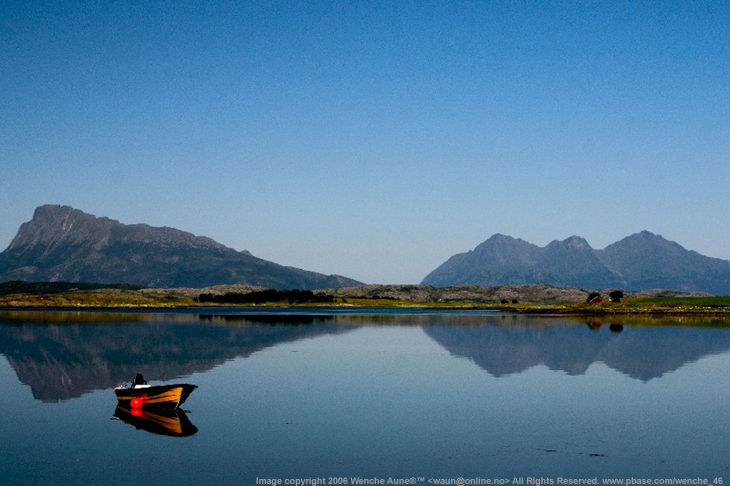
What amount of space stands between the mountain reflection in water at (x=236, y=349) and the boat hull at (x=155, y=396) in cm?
832

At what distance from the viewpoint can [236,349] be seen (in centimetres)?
8644

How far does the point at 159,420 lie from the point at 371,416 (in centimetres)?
1300

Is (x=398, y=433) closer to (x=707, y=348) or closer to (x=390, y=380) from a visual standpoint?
(x=390, y=380)

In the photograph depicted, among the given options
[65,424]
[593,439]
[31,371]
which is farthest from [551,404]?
[31,371]

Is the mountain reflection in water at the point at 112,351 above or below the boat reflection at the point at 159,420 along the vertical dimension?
above

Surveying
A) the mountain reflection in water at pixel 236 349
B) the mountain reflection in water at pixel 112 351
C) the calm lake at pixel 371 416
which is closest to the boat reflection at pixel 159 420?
the calm lake at pixel 371 416

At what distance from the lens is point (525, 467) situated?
3061 centimetres

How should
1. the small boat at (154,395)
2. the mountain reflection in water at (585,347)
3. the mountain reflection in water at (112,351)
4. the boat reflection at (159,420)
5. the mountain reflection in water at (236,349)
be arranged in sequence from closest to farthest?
the boat reflection at (159,420) → the small boat at (154,395) → the mountain reflection in water at (112,351) → the mountain reflection in water at (236,349) → the mountain reflection in water at (585,347)

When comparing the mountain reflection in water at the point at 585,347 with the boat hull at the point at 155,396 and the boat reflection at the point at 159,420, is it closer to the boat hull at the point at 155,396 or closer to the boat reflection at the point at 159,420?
the boat hull at the point at 155,396

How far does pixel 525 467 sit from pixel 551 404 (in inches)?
674

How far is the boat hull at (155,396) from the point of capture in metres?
43.1

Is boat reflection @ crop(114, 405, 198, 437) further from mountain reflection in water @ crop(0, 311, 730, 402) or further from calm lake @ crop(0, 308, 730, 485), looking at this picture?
mountain reflection in water @ crop(0, 311, 730, 402)

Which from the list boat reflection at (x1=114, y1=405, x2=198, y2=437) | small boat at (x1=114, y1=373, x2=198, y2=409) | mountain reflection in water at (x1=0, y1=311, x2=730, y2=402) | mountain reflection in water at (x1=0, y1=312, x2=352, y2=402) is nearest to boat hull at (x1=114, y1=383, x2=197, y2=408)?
small boat at (x1=114, y1=373, x2=198, y2=409)

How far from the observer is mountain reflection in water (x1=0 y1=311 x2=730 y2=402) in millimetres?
63375
